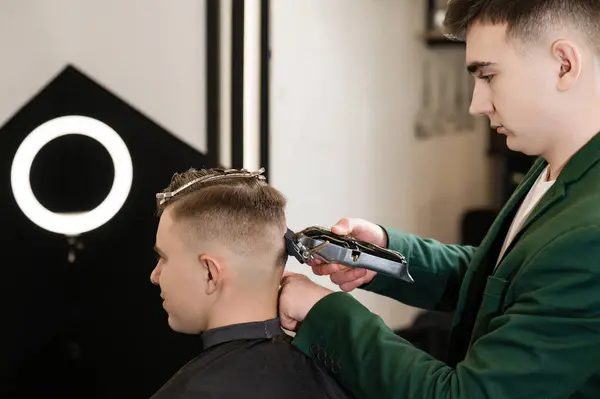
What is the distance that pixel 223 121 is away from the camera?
2.15m

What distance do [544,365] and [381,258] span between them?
32 centimetres

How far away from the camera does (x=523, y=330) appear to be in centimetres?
103

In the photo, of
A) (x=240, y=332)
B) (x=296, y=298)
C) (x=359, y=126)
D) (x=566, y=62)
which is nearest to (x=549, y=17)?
(x=566, y=62)

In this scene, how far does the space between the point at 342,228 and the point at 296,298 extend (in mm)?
153

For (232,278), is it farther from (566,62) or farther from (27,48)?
(27,48)

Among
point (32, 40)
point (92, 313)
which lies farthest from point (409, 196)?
point (32, 40)

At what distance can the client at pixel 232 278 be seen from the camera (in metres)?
1.29

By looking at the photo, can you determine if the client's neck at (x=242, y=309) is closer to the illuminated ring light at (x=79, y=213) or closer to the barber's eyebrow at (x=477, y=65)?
the barber's eyebrow at (x=477, y=65)

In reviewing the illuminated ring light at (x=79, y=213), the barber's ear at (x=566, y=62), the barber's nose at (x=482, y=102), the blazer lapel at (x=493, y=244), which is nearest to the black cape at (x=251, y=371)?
the blazer lapel at (x=493, y=244)

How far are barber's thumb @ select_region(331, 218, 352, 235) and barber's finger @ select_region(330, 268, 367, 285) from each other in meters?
0.07

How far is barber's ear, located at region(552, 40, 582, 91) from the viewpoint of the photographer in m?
1.13

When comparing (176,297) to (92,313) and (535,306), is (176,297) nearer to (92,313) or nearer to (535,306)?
(535,306)

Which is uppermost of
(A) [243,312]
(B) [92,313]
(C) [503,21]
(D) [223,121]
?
(C) [503,21]

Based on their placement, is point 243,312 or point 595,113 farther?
point 243,312
